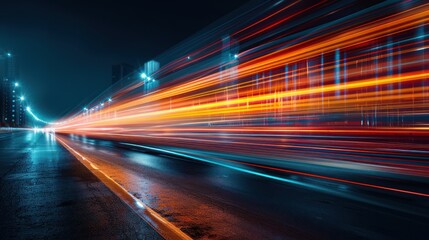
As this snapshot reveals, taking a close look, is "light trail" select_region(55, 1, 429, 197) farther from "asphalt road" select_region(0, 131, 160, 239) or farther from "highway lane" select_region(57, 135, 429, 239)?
"asphalt road" select_region(0, 131, 160, 239)

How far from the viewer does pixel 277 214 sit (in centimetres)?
629

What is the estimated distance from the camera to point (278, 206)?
6.95m

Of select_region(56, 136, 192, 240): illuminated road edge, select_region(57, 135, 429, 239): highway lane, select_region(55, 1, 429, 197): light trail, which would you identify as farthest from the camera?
select_region(55, 1, 429, 197): light trail

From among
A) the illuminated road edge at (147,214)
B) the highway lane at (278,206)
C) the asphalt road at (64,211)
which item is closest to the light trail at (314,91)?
the highway lane at (278,206)

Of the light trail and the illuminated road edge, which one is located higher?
the light trail

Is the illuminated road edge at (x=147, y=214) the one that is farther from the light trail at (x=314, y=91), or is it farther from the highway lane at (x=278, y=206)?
the light trail at (x=314, y=91)

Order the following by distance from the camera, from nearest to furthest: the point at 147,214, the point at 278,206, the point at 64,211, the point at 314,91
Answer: the point at 147,214, the point at 64,211, the point at 278,206, the point at 314,91

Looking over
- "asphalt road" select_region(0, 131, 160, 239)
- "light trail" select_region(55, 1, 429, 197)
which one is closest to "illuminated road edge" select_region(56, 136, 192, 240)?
"asphalt road" select_region(0, 131, 160, 239)

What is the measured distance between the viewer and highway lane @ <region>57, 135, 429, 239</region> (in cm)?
530

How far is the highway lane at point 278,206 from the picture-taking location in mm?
5305

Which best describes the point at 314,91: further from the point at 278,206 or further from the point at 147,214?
the point at 147,214

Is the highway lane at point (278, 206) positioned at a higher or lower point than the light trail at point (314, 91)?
lower

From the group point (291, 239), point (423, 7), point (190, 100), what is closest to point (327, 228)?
point (291, 239)

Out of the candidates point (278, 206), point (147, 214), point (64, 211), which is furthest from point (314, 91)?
point (64, 211)
